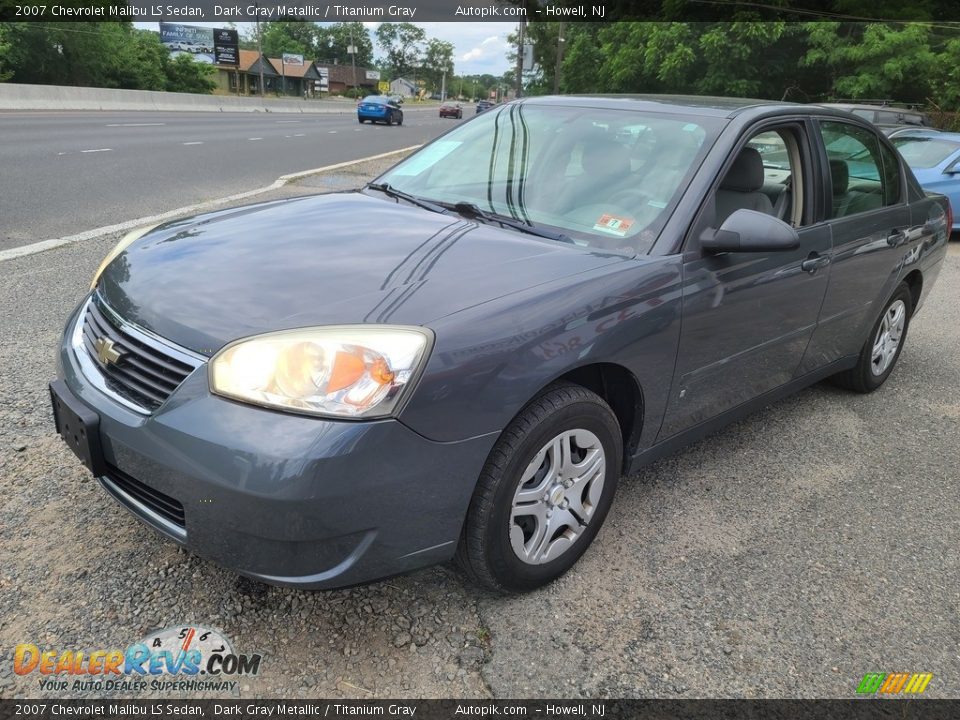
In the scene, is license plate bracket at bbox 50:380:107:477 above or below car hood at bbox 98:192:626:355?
below

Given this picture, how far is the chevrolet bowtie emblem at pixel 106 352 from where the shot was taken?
2211mm

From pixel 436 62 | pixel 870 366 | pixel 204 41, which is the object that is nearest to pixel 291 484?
pixel 870 366

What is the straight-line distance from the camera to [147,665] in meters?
2.07

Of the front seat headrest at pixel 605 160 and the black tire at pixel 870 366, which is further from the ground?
the front seat headrest at pixel 605 160

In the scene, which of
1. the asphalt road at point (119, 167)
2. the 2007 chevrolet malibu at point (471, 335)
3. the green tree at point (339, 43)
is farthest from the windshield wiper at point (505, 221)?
the green tree at point (339, 43)

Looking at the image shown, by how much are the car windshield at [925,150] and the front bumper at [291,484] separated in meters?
11.1

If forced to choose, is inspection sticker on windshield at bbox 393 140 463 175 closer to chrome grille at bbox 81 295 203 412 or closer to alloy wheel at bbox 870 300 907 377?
chrome grille at bbox 81 295 203 412

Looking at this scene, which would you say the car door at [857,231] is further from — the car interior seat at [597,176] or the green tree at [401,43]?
the green tree at [401,43]

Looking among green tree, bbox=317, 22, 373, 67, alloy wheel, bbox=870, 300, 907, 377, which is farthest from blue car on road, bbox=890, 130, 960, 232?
green tree, bbox=317, 22, 373, 67

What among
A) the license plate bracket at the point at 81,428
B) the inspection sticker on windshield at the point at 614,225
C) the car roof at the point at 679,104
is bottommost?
the license plate bracket at the point at 81,428

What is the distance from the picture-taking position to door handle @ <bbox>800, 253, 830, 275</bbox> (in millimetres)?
3264

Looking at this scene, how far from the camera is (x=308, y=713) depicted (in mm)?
1974

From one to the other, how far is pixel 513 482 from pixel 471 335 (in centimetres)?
47

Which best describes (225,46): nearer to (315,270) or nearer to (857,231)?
(857,231)
